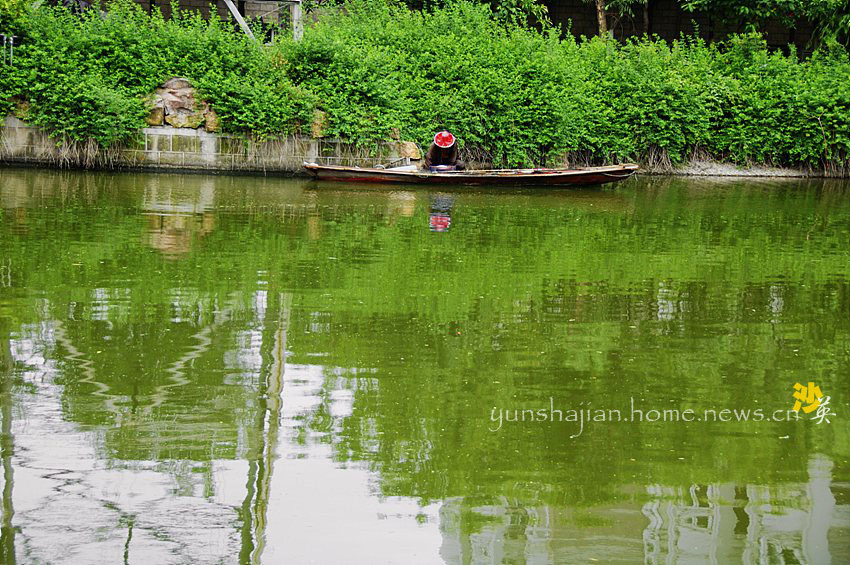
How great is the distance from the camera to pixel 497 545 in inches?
191

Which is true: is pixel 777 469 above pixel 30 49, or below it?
below

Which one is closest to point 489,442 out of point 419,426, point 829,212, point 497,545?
point 419,426

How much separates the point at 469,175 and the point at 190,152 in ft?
18.1

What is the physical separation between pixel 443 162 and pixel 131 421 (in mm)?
16152

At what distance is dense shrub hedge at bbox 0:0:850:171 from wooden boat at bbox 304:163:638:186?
5.25 ft

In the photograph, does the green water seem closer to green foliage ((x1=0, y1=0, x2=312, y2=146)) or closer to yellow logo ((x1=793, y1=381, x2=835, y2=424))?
yellow logo ((x1=793, y1=381, x2=835, y2=424))

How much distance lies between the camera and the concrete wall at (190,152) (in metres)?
21.8

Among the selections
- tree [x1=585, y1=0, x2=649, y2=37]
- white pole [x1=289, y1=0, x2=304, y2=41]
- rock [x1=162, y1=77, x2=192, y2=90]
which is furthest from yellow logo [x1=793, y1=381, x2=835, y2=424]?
tree [x1=585, y1=0, x2=649, y2=37]

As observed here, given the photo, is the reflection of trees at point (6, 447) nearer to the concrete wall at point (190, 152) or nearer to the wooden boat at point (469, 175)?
the wooden boat at point (469, 175)

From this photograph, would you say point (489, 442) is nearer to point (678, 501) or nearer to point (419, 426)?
point (419, 426)

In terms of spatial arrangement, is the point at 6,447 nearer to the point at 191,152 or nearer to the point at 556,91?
the point at 191,152

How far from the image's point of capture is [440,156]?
21.8 m

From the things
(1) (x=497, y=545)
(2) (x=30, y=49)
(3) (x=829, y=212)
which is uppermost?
(2) (x=30, y=49)

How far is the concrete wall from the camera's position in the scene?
71.4 feet
